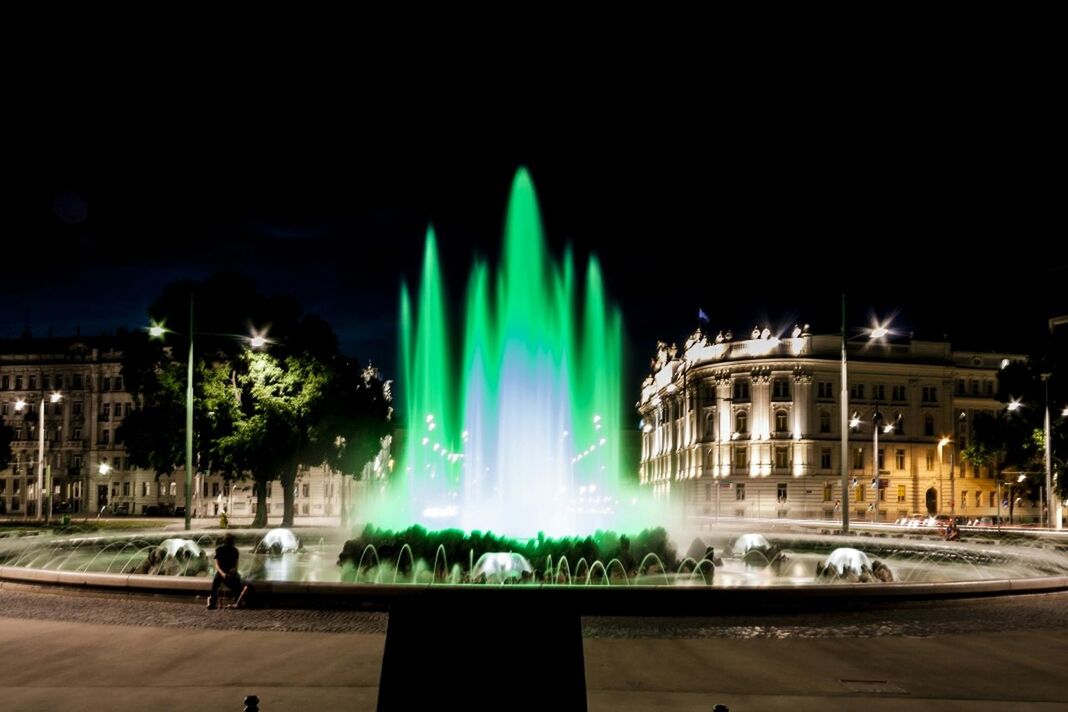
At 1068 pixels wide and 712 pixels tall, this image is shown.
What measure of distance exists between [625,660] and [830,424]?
4053 inches

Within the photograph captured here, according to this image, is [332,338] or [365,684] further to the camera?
[332,338]

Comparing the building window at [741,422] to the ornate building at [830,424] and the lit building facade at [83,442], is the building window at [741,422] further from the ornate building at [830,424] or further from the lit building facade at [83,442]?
the lit building facade at [83,442]

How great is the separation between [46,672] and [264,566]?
624 inches

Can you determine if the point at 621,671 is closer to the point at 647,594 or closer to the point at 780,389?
the point at 647,594

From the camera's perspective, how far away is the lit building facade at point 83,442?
398 ft

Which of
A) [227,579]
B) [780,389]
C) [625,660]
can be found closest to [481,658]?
[625,660]

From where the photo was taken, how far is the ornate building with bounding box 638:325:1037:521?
10806cm

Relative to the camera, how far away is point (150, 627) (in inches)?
584

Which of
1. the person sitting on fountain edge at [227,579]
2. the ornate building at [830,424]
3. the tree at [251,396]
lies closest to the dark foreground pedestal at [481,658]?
the person sitting on fountain edge at [227,579]

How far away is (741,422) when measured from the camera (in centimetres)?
11256

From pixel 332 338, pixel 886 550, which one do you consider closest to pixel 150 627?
pixel 886 550

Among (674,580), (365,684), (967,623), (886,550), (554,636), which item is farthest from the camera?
(886,550)

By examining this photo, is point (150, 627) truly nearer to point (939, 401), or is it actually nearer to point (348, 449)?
point (348, 449)

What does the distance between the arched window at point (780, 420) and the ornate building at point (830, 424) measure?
0.10m
